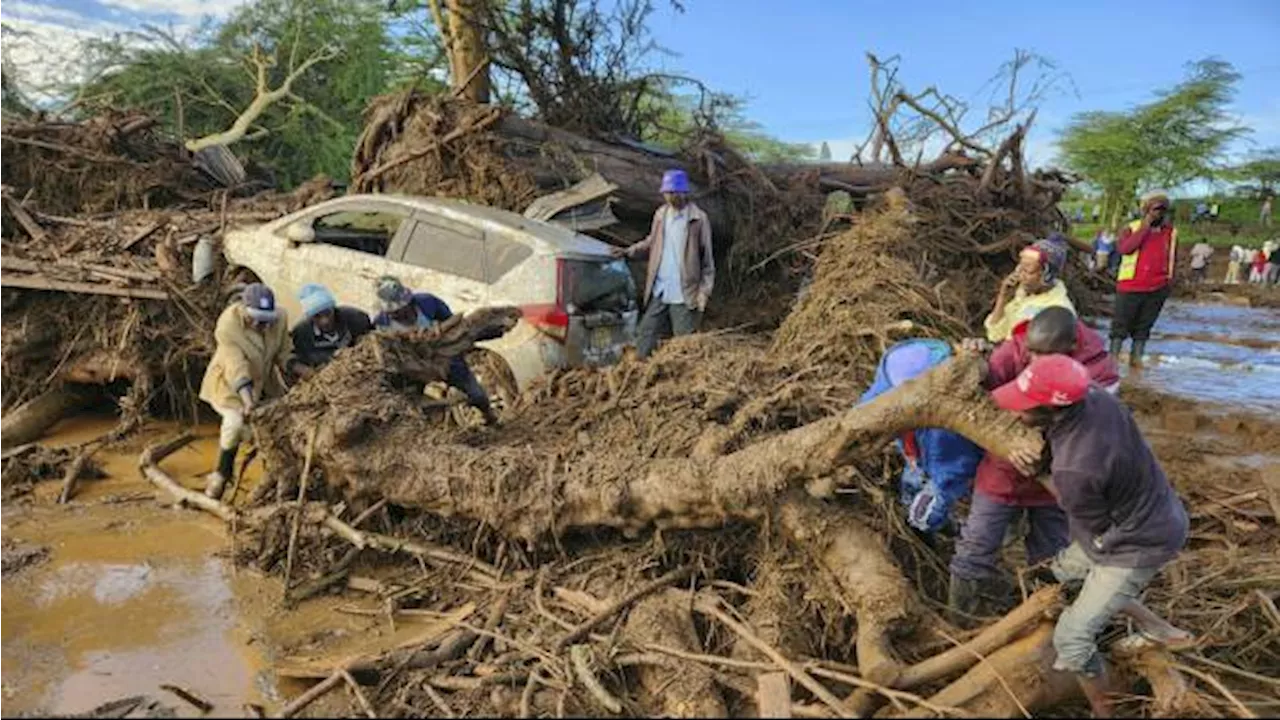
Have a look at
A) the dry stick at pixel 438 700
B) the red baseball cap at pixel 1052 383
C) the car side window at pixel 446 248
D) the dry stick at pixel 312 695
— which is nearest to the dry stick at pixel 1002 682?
the red baseball cap at pixel 1052 383

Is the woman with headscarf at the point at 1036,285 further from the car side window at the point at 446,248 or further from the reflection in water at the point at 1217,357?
the reflection in water at the point at 1217,357

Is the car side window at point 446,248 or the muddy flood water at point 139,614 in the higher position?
the car side window at point 446,248

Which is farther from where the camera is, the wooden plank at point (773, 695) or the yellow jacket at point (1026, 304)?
the yellow jacket at point (1026, 304)

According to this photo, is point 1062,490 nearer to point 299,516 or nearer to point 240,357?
point 299,516

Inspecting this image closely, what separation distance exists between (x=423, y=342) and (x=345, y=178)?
19.1m

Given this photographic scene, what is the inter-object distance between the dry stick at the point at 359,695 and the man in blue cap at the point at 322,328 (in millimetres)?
3059

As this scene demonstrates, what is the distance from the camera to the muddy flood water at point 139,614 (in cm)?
381

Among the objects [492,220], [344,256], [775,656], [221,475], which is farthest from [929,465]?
[344,256]

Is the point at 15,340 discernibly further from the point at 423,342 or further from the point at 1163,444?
the point at 1163,444

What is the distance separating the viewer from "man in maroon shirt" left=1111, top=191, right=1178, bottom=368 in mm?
8672

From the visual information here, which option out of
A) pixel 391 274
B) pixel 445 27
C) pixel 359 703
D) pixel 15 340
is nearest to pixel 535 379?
pixel 391 274

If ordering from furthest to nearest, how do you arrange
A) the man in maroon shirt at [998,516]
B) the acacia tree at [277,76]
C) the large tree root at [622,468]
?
the acacia tree at [277,76] → the man in maroon shirt at [998,516] → the large tree root at [622,468]

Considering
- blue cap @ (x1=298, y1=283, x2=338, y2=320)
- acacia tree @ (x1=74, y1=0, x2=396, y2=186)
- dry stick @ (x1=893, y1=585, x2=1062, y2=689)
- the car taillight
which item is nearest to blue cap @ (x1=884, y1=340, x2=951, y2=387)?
dry stick @ (x1=893, y1=585, x2=1062, y2=689)

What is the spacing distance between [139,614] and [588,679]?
2613 millimetres
